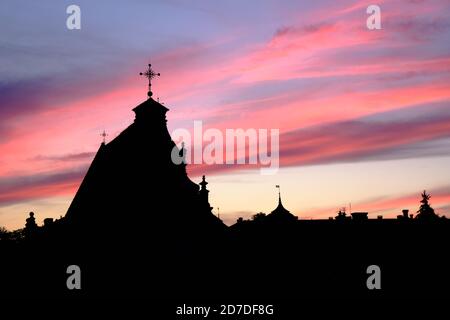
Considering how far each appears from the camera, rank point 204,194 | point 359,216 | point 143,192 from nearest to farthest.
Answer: point 143,192
point 204,194
point 359,216

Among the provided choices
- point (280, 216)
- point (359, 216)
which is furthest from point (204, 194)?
point (359, 216)

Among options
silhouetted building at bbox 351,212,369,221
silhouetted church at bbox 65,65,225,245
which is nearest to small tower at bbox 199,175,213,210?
silhouetted church at bbox 65,65,225,245

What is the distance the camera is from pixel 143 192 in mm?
43938

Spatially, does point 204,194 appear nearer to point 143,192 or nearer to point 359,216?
point 143,192

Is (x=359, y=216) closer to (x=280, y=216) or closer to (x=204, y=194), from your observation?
(x=280, y=216)

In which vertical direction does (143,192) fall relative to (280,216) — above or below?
above

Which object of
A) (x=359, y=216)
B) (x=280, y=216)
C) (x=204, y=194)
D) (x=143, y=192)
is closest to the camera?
(x=143, y=192)

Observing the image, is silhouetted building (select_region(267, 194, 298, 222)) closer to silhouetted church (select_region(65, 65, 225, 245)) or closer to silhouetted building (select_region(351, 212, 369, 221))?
silhouetted church (select_region(65, 65, 225, 245))

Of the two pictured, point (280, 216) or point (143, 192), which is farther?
point (280, 216)

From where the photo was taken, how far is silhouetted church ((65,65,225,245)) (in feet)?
141

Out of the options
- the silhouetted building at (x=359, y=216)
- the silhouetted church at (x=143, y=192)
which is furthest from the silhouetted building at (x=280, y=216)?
the silhouetted building at (x=359, y=216)
